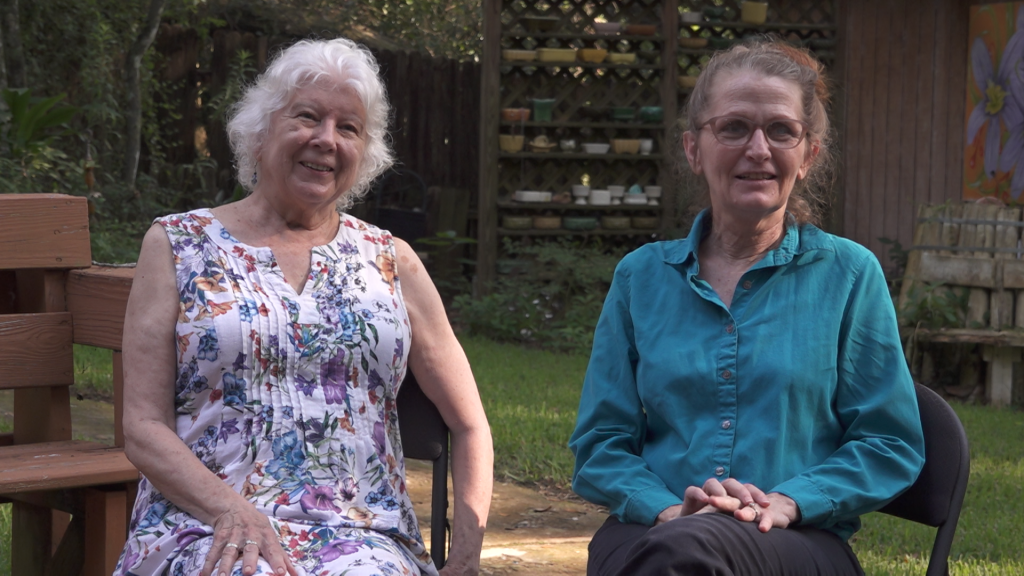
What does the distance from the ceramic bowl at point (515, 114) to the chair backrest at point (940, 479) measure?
732 cm

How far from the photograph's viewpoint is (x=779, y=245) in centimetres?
237

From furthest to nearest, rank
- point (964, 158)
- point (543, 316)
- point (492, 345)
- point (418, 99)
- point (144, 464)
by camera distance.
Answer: point (418, 99), point (964, 158), point (543, 316), point (492, 345), point (144, 464)

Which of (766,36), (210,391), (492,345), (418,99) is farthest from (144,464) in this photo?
(418,99)

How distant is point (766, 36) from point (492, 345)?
19.0 ft

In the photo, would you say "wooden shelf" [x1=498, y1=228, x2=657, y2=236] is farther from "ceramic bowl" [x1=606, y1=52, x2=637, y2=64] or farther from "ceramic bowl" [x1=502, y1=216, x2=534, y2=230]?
"ceramic bowl" [x1=606, y1=52, x2=637, y2=64]

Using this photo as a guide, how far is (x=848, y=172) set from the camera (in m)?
10.0

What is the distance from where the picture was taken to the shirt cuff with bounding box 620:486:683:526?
218cm

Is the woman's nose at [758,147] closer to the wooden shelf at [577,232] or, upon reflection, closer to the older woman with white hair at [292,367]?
the older woman with white hair at [292,367]

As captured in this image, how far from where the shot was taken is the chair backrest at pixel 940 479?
84.0 inches

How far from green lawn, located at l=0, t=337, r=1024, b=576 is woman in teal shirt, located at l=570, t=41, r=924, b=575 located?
1.60 meters

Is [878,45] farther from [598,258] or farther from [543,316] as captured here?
[543,316]

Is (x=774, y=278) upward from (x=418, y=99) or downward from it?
downward

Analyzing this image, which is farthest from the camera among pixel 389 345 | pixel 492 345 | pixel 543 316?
pixel 543 316

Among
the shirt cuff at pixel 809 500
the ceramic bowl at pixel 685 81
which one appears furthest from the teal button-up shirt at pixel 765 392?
the ceramic bowl at pixel 685 81
